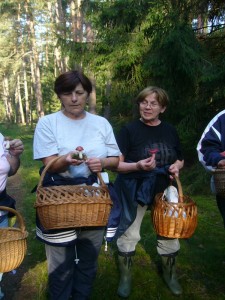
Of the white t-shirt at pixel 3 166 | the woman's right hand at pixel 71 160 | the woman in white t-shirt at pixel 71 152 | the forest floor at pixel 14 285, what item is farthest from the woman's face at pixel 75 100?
the forest floor at pixel 14 285

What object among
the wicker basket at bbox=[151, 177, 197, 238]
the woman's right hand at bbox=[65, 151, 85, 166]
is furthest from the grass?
A: the woman's right hand at bbox=[65, 151, 85, 166]

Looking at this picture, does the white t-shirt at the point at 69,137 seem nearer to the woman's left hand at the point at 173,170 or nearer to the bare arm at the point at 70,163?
the bare arm at the point at 70,163

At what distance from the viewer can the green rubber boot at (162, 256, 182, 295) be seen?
3.47 meters

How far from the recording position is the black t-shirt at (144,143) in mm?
3299

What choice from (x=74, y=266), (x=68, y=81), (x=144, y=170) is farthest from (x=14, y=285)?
(x=68, y=81)

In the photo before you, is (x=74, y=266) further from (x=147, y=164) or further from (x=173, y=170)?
(x=173, y=170)

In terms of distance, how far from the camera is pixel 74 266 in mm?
2957

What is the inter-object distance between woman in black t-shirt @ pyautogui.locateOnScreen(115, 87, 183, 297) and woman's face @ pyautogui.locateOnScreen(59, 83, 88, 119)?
0.72m

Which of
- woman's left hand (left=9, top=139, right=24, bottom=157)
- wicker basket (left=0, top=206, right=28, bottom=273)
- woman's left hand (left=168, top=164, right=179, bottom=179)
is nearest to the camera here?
wicker basket (left=0, top=206, right=28, bottom=273)

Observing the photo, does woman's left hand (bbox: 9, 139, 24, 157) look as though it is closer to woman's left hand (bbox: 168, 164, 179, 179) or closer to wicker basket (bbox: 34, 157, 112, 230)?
wicker basket (bbox: 34, 157, 112, 230)

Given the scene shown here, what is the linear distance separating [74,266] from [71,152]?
110 centimetres

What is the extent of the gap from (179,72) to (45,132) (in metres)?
4.27

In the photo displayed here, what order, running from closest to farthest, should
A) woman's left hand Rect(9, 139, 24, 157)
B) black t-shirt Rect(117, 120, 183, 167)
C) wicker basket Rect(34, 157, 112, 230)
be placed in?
wicker basket Rect(34, 157, 112, 230) < woman's left hand Rect(9, 139, 24, 157) < black t-shirt Rect(117, 120, 183, 167)

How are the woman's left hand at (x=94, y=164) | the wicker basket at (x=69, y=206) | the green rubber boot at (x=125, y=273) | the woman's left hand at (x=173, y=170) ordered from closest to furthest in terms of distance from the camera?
the wicker basket at (x=69, y=206) → the woman's left hand at (x=94, y=164) → the woman's left hand at (x=173, y=170) → the green rubber boot at (x=125, y=273)
